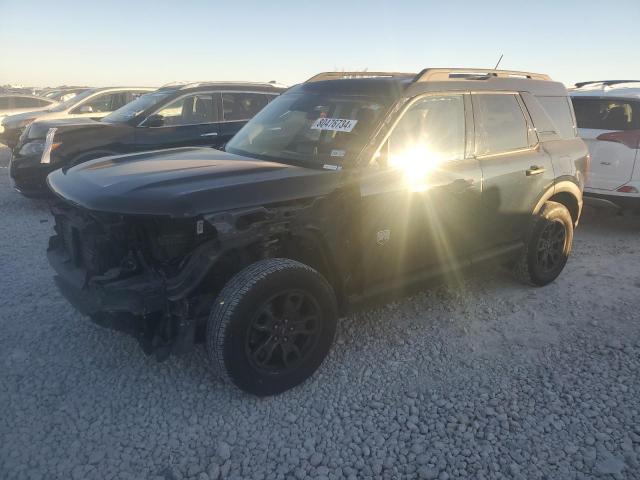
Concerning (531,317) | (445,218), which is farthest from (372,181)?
(531,317)

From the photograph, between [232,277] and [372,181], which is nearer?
[232,277]

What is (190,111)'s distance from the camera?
727 cm

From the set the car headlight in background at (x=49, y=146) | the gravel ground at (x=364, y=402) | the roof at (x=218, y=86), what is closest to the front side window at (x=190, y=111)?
the roof at (x=218, y=86)

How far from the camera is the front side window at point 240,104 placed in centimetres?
748

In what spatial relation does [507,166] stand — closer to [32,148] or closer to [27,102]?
[32,148]

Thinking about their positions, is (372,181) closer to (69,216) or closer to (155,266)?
(155,266)

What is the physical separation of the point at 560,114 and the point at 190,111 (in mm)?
5040

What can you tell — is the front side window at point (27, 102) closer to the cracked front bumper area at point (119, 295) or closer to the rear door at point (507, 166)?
the cracked front bumper area at point (119, 295)

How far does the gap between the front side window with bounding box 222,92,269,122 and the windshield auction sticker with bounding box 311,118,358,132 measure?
421 centimetres

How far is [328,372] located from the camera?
10.5 feet

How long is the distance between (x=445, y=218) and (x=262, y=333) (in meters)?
1.56

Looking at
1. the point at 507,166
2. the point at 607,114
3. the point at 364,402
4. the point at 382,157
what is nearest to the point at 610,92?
the point at 607,114

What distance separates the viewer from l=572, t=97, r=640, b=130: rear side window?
6055 millimetres

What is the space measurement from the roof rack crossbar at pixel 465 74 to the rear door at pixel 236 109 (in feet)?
13.2
